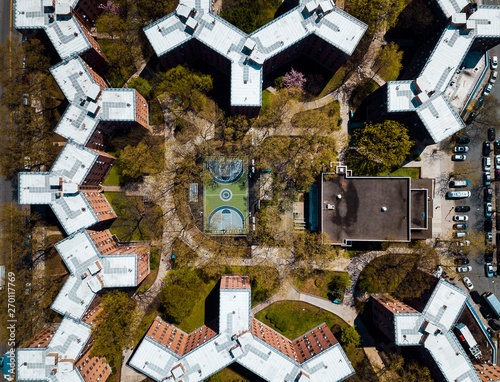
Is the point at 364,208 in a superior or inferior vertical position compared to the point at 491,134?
inferior

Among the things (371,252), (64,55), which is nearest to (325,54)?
(371,252)

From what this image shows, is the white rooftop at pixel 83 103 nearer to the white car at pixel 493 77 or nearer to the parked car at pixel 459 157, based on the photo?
the parked car at pixel 459 157

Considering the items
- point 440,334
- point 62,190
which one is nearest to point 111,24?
point 62,190

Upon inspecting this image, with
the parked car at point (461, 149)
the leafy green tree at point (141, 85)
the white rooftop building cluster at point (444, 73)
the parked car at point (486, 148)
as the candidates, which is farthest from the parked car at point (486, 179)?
the leafy green tree at point (141, 85)

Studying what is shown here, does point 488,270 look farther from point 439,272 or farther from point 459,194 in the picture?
point 459,194

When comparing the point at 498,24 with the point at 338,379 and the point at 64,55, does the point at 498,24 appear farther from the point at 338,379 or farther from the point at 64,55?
the point at 64,55
